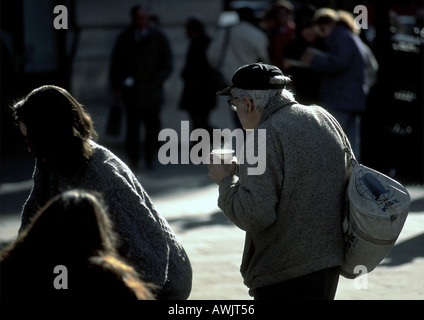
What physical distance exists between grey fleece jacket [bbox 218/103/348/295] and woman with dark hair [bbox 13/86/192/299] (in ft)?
1.19

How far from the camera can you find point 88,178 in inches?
139

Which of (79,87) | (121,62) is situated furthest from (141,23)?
(79,87)

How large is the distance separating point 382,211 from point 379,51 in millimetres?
6999

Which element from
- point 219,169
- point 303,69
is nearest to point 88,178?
point 219,169

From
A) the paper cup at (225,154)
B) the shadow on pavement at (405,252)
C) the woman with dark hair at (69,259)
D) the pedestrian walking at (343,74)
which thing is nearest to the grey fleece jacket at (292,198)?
the paper cup at (225,154)

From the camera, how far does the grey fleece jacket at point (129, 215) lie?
350cm

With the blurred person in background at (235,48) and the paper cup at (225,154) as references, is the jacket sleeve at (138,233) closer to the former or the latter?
the paper cup at (225,154)

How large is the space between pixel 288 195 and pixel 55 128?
0.97 metres

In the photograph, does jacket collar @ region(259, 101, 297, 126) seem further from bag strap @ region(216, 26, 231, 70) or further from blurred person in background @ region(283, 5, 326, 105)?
bag strap @ region(216, 26, 231, 70)

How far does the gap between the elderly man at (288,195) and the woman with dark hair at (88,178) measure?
0.37 meters

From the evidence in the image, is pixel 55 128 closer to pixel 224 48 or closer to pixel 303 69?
pixel 303 69

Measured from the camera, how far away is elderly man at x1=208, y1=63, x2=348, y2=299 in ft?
12.1

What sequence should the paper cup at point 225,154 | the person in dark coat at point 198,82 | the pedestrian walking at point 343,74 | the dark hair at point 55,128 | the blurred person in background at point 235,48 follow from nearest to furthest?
the dark hair at point 55,128 → the paper cup at point 225,154 → the pedestrian walking at point 343,74 → the blurred person in background at point 235,48 → the person in dark coat at point 198,82

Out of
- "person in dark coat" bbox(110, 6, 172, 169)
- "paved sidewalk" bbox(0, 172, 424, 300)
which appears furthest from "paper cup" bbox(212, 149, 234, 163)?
"person in dark coat" bbox(110, 6, 172, 169)
